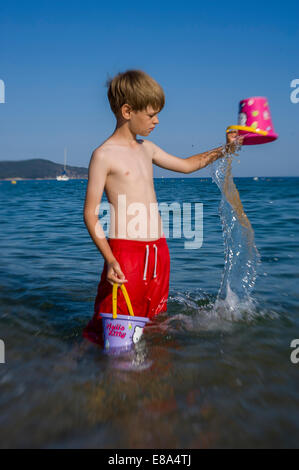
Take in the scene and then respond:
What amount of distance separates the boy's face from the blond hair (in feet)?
0.09

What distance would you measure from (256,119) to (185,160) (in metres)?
0.64

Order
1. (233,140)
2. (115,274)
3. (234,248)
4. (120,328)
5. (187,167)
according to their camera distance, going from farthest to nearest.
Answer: (234,248) → (187,167) → (233,140) → (120,328) → (115,274)

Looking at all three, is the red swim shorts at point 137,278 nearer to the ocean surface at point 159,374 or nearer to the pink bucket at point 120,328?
the pink bucket at point 120,328

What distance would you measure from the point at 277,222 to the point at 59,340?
7.30 m

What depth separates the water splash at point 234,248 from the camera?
324 cm

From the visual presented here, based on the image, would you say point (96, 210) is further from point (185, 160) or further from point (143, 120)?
point (185, 160)

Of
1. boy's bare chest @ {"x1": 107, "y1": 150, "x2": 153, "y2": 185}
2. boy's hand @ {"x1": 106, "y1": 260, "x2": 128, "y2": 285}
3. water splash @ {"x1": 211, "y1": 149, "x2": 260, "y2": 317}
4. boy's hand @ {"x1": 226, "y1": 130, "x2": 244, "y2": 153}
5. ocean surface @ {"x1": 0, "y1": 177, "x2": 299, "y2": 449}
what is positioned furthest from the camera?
water splash @ {"x1": 211, "y1": 149, "x2": 260, "y2": 317}

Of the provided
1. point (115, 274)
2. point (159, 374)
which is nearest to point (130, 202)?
point (115, 274)

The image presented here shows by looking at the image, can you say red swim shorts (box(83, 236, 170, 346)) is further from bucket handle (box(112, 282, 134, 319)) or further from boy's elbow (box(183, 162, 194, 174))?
boy's elbow (box(183, 162, 194, 174))

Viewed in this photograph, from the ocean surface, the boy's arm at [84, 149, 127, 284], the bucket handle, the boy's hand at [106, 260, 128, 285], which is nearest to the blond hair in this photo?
the boy's arm at [84, 149, 127, 284]

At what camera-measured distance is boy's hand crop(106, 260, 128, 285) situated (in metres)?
2.41

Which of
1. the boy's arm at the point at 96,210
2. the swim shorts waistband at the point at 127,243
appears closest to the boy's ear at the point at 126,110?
the boy's arm at the point at 96,210

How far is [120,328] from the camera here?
2553 mm

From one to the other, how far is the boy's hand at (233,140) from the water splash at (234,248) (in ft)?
0.78
